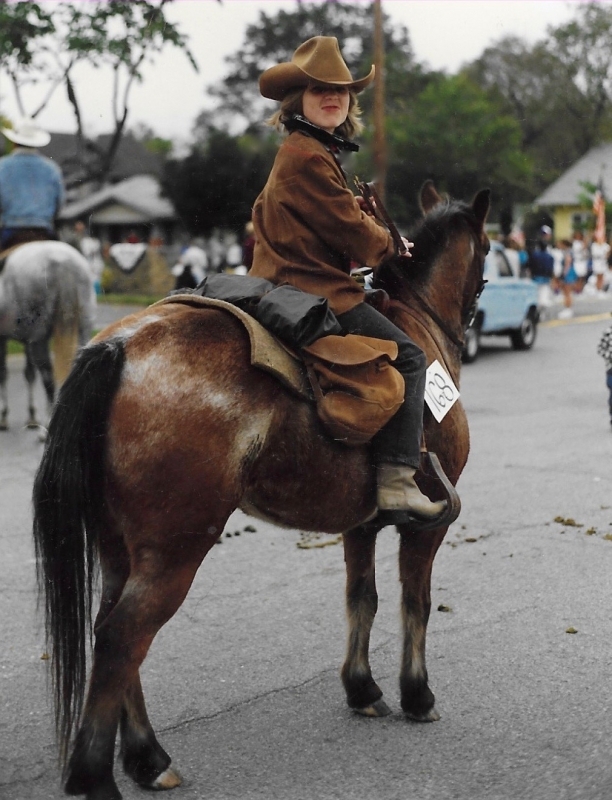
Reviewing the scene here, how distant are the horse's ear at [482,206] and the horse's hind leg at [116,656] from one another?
2.17m

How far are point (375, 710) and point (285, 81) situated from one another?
2.48 meters

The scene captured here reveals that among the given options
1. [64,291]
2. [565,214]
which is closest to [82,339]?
[64,291]

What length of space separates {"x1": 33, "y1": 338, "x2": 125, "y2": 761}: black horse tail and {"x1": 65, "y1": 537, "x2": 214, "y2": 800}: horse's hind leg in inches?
5.0

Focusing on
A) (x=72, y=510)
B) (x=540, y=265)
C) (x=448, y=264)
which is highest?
(x=448, y=264)

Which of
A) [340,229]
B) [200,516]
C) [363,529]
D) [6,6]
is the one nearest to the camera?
[200,516]

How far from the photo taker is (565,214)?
29.9 metres

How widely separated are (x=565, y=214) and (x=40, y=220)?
23.2m

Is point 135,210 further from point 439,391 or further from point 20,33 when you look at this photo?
point 439,391

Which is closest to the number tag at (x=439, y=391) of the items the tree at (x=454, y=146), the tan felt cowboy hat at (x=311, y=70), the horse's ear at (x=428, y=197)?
the horse's ear at (x=428, y=197)

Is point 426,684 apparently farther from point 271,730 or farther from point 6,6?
point 6,6

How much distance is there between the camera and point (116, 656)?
10.1 ft

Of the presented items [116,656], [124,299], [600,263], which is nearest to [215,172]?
[116,656]

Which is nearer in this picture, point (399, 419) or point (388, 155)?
point (399, 419)

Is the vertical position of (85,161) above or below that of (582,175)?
above
